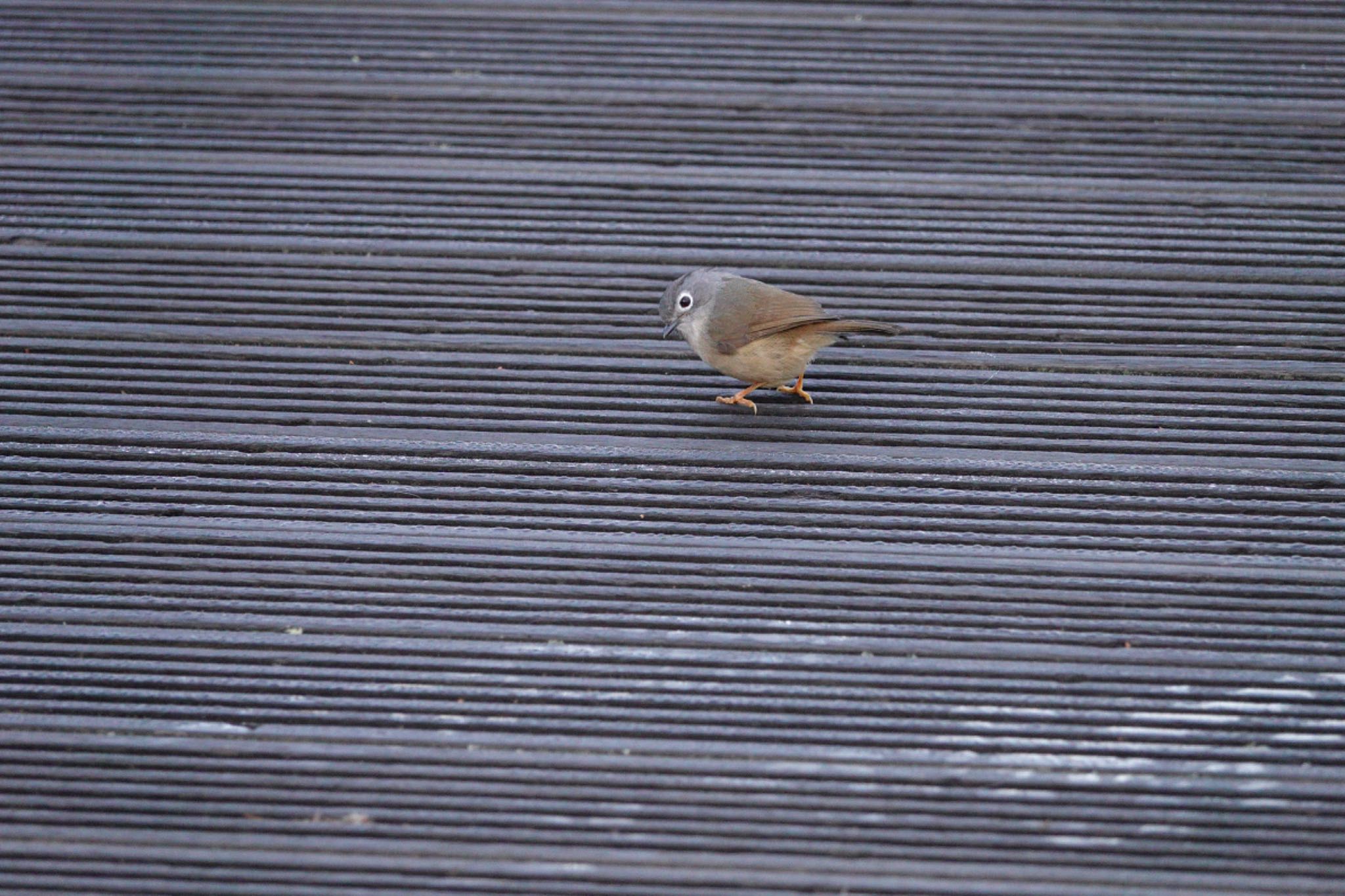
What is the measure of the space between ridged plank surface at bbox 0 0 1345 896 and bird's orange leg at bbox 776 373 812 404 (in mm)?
42

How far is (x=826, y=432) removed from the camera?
3191 millimetres

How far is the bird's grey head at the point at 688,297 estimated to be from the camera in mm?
3143

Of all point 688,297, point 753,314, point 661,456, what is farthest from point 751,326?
point 661,456

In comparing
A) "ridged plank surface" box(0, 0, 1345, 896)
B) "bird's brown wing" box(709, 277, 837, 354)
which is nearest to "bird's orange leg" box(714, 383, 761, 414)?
"ridged plank surface" box(0, 0, 1345, 896)

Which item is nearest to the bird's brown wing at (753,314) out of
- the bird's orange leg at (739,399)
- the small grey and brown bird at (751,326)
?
the small grey and brown bird at (751,326)

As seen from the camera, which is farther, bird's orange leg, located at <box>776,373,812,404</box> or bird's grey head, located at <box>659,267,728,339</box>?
bird's orange leg, located at <box>776,373,812,404</box>

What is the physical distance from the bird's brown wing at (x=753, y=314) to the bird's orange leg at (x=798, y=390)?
0.20 m

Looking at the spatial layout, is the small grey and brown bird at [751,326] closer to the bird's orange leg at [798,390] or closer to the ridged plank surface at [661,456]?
the bird's orange leg at [798,390]

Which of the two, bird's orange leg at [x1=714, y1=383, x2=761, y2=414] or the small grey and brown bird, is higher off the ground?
the small grey and brown bird

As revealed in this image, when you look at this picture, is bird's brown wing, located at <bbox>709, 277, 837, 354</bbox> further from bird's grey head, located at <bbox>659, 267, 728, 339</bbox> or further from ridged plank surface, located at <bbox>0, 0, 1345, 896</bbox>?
ridged plank surface, located at <bbox>0, 0, 1345, 896</bbox>

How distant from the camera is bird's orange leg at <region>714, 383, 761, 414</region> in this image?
3.26 metres

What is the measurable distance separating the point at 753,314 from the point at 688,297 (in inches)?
7.0

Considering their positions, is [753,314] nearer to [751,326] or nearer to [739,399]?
[751,326]

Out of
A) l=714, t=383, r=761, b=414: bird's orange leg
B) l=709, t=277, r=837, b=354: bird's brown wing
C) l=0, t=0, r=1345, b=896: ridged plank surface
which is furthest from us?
l=714, t=383, r=761, b=414: bird's orange leg
